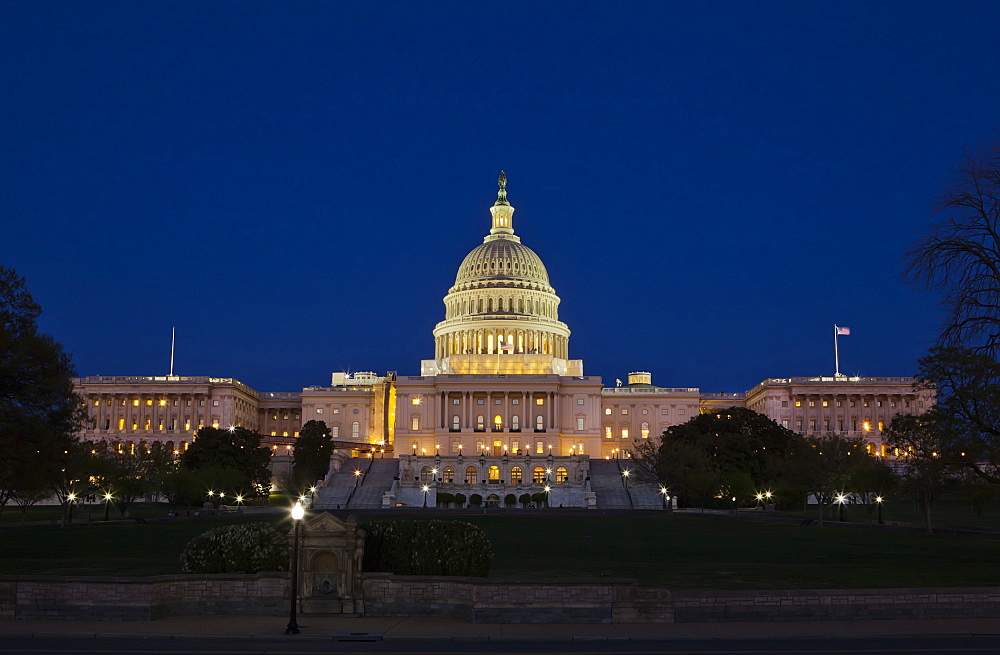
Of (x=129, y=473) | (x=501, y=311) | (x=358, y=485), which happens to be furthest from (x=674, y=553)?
(x=501, y=311)

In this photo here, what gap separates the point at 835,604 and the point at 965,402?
15731mm

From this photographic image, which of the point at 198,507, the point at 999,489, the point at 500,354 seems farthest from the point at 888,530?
the point at 500,354

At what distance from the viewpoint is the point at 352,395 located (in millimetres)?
164125

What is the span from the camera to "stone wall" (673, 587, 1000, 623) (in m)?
26.6

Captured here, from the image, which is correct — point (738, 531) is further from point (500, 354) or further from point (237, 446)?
point (500, 354)

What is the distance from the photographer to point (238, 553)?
2930 centimetres

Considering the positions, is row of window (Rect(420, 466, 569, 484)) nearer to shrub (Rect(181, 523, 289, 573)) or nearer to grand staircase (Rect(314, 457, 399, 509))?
grand staircase (Rect(314, 457, 399, 509))

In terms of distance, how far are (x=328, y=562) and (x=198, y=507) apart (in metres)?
72.9

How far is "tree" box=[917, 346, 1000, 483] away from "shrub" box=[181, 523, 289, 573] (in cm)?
2130

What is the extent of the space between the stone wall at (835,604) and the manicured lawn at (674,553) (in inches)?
188

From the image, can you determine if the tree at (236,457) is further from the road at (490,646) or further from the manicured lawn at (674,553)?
the road at (490,646)

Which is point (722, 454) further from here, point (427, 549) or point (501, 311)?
point (427, 549)

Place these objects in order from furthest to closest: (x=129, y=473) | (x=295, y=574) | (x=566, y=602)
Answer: (x=129, y=473) < (x=566, y=602) < (x=295, y=574)

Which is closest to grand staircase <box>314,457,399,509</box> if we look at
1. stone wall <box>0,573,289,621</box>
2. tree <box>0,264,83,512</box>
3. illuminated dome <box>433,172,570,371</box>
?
illuminated dome <box>433,172,570,371</box>
